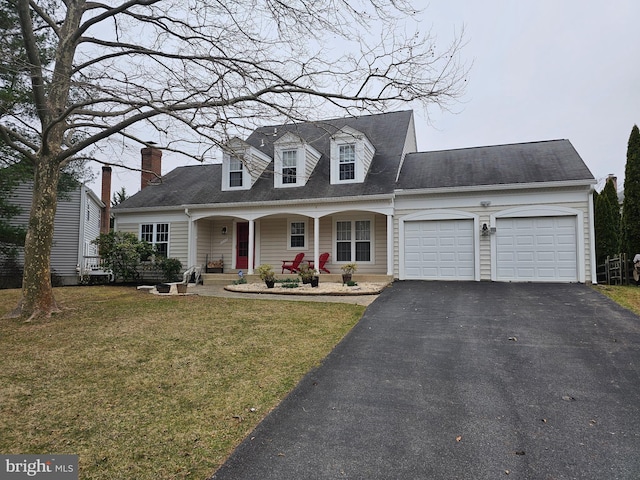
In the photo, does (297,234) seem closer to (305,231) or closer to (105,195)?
(305,231)

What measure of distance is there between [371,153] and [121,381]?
13.0 meters

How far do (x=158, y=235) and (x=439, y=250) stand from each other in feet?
38.4

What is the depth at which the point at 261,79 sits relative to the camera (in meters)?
8.09

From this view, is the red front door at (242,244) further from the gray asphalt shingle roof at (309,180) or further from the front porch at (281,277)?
A: the gray asphalt shingle roof at (309,180)

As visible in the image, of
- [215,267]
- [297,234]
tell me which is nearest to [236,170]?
[297,234]

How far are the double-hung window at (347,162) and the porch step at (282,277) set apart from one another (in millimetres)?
3841

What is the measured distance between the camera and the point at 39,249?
8242mm

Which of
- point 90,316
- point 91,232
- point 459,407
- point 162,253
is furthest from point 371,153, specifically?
point 91,232

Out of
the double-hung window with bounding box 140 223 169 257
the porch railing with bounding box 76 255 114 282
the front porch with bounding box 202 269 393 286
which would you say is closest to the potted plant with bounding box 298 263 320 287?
the front porch with bounding box 202 269 393 286

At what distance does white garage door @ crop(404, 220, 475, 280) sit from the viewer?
43.8ft

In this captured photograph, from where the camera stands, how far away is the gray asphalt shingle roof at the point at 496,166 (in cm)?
1283

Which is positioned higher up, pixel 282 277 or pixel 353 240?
pixel 353 240

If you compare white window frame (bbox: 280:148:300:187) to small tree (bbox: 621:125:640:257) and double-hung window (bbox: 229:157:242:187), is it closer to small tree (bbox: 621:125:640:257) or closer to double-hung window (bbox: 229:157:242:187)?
double-hung window (bbox: 229:157:242:187)

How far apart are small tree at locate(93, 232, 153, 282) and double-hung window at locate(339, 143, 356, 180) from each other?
27.5 feet
